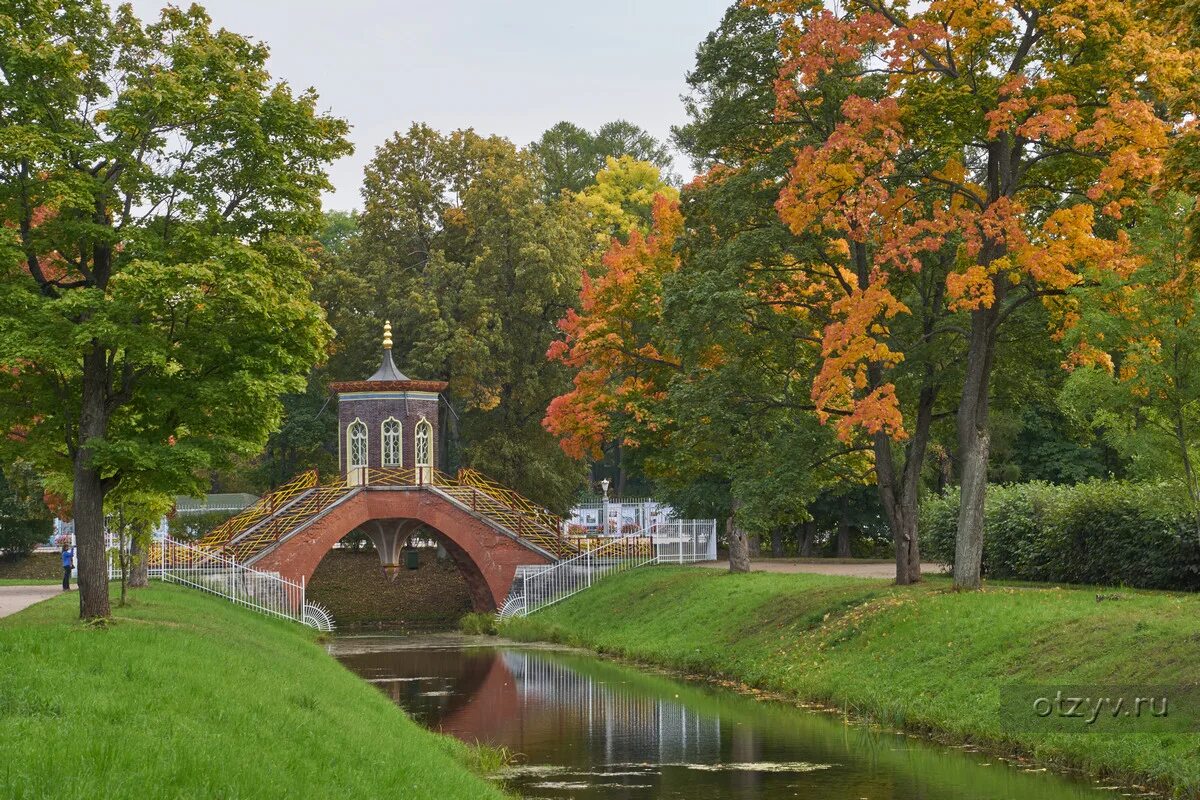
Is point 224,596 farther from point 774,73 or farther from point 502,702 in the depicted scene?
point 774,73

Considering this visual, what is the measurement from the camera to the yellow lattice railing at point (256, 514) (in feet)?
143

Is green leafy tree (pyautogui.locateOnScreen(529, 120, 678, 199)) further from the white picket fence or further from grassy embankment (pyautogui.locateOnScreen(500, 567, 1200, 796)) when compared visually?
grassy embankment (pyautogui.locateOnScreen(500, 567, 1200, 796))

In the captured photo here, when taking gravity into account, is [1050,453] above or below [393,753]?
above

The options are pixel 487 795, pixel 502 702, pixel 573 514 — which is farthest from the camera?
pixel 573 514

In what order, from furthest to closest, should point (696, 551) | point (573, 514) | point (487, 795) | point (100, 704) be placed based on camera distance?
point (573, 514)
point (696, 551)
point (487, 795)
point (100, 704)

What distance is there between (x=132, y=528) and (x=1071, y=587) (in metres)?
18.4

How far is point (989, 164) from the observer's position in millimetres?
24891

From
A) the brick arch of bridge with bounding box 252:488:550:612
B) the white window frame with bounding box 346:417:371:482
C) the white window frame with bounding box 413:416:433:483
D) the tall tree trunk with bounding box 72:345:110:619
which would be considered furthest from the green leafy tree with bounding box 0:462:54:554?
the tall tree trunk with bounding box 72:345:110:619

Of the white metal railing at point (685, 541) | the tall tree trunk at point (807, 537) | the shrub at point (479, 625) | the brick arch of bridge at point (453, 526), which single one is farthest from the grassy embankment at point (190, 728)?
the tall tree trunk at point (807, 537)

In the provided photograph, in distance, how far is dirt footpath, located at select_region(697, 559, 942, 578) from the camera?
124ft

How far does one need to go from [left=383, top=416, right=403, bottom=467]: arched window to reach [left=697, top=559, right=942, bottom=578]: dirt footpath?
33.6 ft

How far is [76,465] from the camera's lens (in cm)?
2186

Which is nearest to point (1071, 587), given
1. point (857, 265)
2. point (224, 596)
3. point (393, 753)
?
point (857, 265)

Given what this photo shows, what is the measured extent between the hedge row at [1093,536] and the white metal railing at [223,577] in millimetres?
18618
